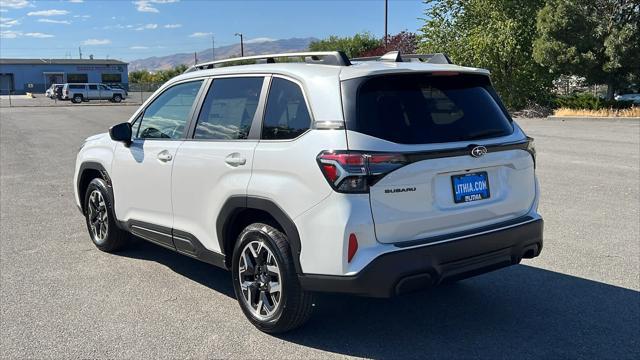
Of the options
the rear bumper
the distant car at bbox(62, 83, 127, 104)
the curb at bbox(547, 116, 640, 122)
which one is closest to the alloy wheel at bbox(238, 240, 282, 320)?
the rear bumper

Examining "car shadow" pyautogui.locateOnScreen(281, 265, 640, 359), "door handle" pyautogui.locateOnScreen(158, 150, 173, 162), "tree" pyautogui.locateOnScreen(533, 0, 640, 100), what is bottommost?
"car shadow" pyautogui.locateOnScreen(281, 265, 640, 359)

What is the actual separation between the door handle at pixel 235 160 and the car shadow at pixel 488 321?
1.23 m

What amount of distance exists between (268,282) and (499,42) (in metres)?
27.9

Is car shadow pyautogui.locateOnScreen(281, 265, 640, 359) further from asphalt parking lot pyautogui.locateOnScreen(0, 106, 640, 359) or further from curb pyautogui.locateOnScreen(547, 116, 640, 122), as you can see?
curb pyautogui.locateOnScreen(547, 116, 640, 122)

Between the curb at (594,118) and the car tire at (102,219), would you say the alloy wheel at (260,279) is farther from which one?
the curb at (594,118)

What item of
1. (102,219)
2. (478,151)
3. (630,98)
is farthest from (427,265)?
(630,98)

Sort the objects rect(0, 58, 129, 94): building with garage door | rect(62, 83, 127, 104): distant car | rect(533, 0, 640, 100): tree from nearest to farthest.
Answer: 1. rect(533, 0, 640, 100): tree
2. rect(62, 83, 127, 104): distant car
3. rect(0, 58, 129, 94): building with garage door

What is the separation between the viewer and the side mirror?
5.18 metres

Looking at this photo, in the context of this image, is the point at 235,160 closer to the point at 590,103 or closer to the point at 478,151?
the point at 478,151

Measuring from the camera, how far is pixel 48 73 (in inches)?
3194

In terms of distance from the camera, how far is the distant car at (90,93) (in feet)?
179

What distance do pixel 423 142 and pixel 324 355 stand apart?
148 cm

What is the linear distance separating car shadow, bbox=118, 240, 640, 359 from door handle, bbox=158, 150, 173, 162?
45.5 inches

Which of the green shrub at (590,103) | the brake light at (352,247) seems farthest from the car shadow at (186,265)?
the green shrub at (590,103)
